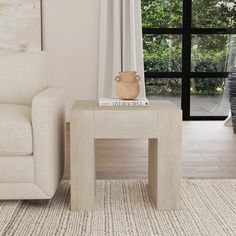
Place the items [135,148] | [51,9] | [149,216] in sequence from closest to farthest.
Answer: [149,216] → [135,148] → [51,9]

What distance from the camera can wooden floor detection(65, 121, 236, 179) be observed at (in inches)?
126

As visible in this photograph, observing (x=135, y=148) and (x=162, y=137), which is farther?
(x=135, y=148)

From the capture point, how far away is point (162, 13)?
551 cm

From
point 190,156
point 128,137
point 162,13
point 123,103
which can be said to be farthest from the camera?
point 162,13

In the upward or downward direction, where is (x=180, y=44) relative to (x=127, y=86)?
upward

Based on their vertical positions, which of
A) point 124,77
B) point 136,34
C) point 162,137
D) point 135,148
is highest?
point 136,34

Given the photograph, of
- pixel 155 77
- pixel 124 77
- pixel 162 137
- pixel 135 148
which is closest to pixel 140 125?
pixel 162 137

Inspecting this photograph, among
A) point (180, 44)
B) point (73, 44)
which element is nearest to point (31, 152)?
point (73, 44)

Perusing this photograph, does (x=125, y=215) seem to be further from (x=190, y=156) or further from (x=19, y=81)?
(x=190, y=156)

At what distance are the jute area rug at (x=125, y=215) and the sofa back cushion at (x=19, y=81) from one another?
63cm

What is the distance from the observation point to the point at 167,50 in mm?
5594

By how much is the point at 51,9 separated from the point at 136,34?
927 mm

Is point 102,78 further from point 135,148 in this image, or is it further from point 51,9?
point 135,148

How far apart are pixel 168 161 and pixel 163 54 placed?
3362mm
